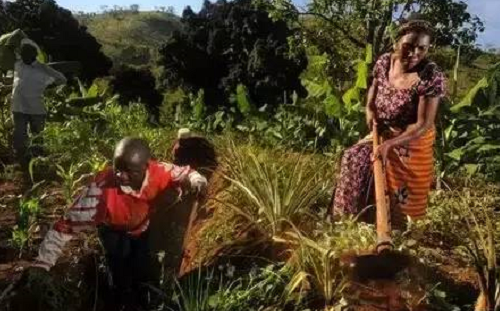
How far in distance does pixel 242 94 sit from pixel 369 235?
19.2 feet

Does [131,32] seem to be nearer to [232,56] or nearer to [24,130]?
[232,56]

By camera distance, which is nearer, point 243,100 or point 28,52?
point 28,52

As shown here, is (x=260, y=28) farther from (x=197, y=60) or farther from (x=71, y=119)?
(x=71, y=119)

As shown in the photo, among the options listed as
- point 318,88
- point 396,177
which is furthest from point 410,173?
point 318,88

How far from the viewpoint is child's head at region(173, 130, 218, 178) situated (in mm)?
5906

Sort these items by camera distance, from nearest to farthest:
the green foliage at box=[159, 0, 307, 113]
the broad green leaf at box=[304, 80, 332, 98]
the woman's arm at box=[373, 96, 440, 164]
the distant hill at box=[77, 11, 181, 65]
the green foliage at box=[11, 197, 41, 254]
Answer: the woman's arm at box=[373, 96, 440, 164] < the green foliage at box=[11, 197, 41, 254] < the broad green leaf at box=[304, 80, 332, 98] < the green foliage at box=[159, 0, 307, 113] < the distant hill at box=[77, 11, 181, 65]

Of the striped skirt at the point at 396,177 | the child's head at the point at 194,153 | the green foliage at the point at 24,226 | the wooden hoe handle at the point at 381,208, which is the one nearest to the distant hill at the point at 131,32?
the child's head at the point at 194,153

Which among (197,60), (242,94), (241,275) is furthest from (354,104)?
(197,60)

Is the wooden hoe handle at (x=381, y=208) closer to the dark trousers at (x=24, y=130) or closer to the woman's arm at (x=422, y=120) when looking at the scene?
the woman's arm at (x=422, y=120)

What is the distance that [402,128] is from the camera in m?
4.07

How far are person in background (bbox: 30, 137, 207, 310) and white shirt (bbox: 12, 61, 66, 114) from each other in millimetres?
4105

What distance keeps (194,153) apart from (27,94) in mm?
2405

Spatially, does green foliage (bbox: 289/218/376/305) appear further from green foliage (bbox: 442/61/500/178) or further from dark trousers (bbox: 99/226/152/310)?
green foliage (bbox: 442/61/500/178)

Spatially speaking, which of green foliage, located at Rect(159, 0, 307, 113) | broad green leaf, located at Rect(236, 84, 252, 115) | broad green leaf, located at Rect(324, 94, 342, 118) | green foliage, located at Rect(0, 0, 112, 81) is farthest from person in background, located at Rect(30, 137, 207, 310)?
green foliage, located at Rect(0, 0, 112, 81)
